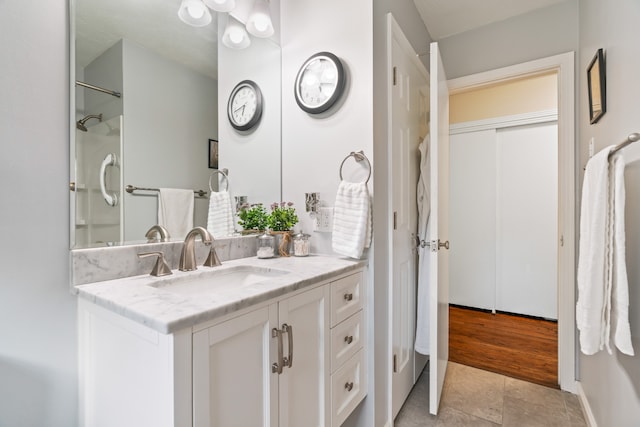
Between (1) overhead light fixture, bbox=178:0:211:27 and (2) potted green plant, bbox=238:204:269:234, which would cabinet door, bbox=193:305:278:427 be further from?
(1) overhead light fixture, bbox=178:0:211:27

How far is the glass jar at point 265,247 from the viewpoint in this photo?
1.49 metres

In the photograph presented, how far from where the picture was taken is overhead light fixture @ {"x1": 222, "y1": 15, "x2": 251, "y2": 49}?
Result: 5.07 ft

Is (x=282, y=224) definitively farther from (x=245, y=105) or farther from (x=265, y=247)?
(x=245, y=105)

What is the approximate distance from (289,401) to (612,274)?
3.91 ft

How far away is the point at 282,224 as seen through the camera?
1.59 meters

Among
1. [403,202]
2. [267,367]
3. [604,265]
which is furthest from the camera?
[403,202]

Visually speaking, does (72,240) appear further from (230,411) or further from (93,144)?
(230,411)

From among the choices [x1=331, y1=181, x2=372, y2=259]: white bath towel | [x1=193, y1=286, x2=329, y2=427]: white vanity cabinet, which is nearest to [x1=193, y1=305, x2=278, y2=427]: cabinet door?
[x1=193, y1=286, x2=329, y2=427]: white vanity cabinet

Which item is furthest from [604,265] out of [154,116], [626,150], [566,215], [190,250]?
[154,116]

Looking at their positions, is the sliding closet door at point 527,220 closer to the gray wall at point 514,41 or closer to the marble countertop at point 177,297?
the gray wall at point 514,41

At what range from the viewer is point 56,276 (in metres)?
0.90

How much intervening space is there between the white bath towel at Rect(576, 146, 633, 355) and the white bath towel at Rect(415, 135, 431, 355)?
94cm

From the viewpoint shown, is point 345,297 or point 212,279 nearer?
point 212,279

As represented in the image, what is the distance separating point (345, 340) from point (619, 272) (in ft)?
3.31
